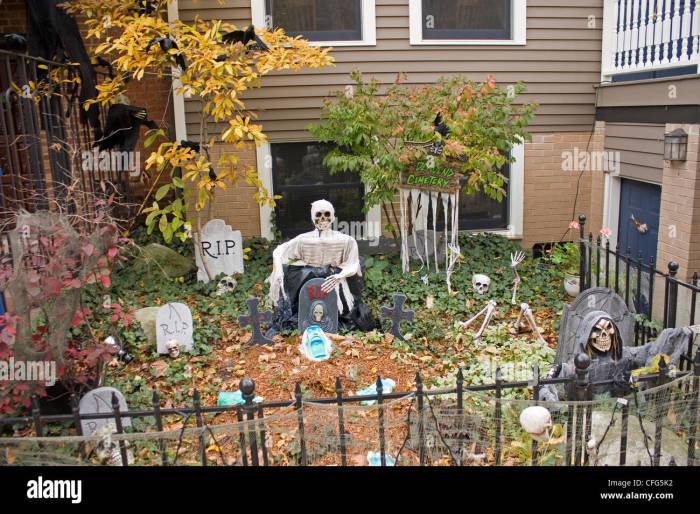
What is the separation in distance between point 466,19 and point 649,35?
8.31ft

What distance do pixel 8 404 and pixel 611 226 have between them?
7.95 metres

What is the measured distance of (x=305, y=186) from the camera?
914 centimetres

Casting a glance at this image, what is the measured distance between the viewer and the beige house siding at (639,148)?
292 inches

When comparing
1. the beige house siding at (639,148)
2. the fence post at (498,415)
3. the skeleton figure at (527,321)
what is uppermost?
the beige house siding at (639,148)

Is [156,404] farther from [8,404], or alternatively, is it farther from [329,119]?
[329,119]

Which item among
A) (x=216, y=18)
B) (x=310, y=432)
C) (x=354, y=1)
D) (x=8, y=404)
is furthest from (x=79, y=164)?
(x=310, y=432)

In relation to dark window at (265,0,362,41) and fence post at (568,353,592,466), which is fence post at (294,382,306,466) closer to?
fence post at (568,353,592,466)

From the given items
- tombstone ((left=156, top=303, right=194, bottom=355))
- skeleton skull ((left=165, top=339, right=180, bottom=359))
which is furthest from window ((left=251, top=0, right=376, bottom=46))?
skeleton skull ((left=165, top=339, right=180, bottom=359))

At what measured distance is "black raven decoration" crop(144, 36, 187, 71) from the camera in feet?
20.9

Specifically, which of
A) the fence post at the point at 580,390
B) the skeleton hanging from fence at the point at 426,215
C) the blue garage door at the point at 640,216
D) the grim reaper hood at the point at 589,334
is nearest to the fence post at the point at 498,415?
the fence post at the point at 580,390

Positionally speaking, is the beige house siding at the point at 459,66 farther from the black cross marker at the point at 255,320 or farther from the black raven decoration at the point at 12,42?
the black cross marker at the point at 255,320

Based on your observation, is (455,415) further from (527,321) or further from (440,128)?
(440,128)

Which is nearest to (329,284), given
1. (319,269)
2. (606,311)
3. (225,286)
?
(319,269)

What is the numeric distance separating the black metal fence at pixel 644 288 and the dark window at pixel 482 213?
2122 millimetres
